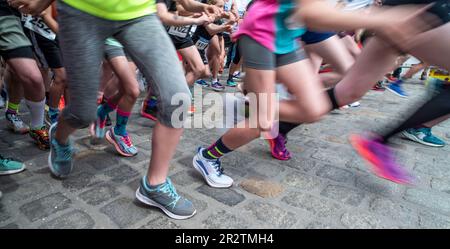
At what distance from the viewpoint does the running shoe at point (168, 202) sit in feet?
6.11

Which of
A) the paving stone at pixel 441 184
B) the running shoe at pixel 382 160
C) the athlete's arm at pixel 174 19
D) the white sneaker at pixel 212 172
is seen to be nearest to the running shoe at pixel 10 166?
the white sneaker at pixel 212 172

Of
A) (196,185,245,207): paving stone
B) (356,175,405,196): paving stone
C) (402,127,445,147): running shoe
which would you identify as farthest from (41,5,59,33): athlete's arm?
(402,127,445,147): running shoe

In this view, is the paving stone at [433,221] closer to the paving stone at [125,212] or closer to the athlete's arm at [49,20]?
the paving stone at [125,212]

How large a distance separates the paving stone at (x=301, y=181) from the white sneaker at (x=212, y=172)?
1.51 ft

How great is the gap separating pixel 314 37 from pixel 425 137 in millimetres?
1816

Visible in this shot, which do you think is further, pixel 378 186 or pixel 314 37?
pixel 314 37

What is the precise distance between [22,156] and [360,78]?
8.88 feet

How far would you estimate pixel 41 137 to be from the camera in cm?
284

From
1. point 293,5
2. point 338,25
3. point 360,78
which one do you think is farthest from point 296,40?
point 338,25

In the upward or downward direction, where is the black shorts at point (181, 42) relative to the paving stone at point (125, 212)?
upward

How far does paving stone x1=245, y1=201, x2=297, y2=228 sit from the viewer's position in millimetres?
1856

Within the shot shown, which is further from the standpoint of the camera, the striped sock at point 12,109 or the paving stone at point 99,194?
the striped sock at point 12,109

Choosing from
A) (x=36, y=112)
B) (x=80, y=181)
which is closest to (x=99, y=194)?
(x=80, y=181)

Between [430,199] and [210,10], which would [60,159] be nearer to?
[210,10]
